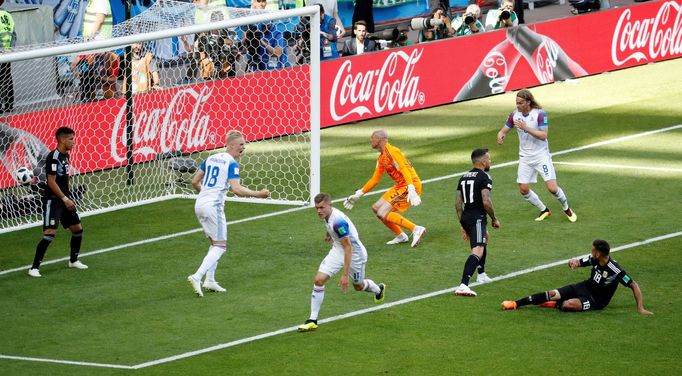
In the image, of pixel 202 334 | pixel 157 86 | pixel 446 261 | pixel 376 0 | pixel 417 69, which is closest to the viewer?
pixel 202 334

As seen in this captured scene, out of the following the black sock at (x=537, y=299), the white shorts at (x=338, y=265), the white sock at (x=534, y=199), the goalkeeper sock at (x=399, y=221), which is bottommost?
the white sock at (x=534, y=199)

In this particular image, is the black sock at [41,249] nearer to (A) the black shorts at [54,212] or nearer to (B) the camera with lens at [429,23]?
(A) the black shorts at [54,212]

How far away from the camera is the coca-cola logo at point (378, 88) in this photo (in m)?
27.1

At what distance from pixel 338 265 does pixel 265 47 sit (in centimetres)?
1043

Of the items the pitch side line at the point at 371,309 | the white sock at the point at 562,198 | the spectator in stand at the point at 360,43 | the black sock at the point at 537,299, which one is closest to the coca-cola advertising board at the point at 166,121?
the spectator in stand at the point at 360,43

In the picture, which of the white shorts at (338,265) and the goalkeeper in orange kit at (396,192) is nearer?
the white shorts at (338,265)

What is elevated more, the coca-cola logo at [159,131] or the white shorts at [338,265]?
the white shorts at [338,265]

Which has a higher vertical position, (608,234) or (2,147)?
(2,147)

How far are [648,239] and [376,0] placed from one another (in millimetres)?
19562

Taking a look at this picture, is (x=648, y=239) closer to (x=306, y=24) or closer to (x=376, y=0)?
(x=306, y=24)

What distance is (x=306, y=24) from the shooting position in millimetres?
24516

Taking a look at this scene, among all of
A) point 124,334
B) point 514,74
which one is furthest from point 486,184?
point 514,74

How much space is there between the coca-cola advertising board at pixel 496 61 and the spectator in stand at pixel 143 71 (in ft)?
15.3

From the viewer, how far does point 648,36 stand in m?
33.7
